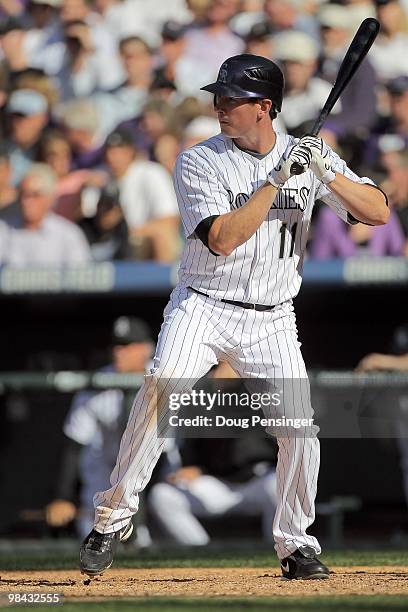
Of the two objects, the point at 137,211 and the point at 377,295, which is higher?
the point at 137,211

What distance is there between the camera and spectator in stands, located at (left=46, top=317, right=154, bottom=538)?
21.7 feet

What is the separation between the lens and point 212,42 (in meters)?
8.48

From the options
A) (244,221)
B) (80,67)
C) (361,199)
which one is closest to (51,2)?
(80,67)

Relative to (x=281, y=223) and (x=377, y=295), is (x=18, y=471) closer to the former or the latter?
(x=377, y=295)

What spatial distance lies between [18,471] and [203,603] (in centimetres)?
438

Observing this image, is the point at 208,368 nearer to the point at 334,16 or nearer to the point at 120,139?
the point at 120,139

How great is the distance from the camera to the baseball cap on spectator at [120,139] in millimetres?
7922

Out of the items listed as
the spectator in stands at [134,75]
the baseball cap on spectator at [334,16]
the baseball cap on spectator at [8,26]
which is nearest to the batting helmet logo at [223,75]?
the spectator in stands at [134,75]

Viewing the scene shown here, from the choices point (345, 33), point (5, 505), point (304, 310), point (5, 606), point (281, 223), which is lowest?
point (5, 505)

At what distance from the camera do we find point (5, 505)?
7379 millimetres

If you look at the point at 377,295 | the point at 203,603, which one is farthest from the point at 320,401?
the point at 203,603

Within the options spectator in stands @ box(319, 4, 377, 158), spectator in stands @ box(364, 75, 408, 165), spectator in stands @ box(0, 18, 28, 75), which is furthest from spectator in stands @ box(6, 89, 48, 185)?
spectator in stands @ box(364, 75, 408, 165)

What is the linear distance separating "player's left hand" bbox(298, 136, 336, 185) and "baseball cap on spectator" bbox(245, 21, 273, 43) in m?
4.63

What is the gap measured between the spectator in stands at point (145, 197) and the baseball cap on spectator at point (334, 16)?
5.29 ft
